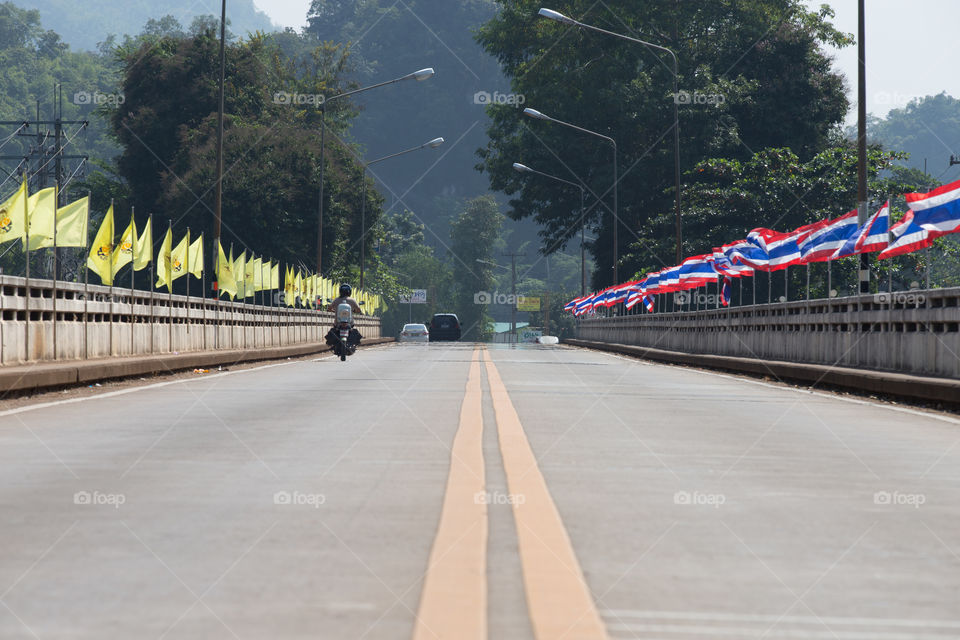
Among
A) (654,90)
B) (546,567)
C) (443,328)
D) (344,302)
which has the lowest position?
(443,328)

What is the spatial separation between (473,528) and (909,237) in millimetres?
14783

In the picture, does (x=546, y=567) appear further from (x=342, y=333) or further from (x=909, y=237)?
(x=342, y=333)

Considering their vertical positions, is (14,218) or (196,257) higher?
(14,218)

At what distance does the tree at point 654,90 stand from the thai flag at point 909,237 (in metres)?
44.7

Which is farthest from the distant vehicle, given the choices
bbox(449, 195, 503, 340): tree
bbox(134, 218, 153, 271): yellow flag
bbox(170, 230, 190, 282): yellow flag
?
bbox(449, 195, 503, 340): tree

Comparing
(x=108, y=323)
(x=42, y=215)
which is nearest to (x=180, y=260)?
(x=108, y=323)

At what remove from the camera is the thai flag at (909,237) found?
19094mm

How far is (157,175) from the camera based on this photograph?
7462 cm

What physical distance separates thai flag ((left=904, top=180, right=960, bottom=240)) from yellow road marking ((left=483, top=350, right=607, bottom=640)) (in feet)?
35.8

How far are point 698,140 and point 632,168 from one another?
3.28m

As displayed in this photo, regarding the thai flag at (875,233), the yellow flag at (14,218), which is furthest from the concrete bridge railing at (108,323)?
the thai flag at (875,233)

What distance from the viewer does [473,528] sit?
6.35 meters

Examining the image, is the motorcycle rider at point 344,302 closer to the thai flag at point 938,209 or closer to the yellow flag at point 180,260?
the yellow flag at point 180,260

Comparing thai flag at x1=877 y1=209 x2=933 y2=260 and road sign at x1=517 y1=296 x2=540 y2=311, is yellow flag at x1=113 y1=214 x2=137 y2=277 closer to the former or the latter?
thai flag at x1=877 y1=209 x2=933 y2=260
